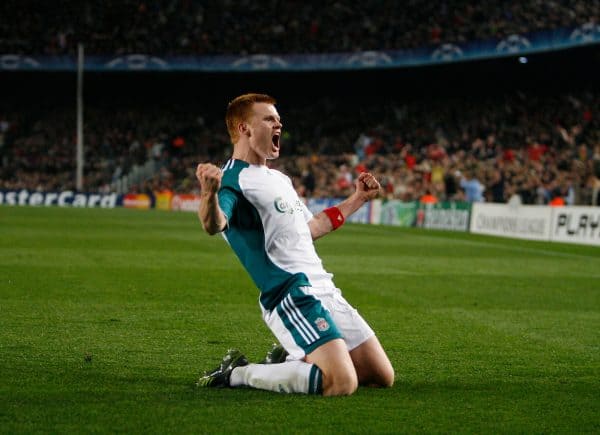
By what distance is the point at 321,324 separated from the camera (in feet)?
19.3

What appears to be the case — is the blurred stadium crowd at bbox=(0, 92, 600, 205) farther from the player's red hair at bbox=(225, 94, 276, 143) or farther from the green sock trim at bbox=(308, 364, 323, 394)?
the green sock trim at bbox=(308, 364, 323, 394)

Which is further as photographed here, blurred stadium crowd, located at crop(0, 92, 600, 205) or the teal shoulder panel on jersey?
blurred stadium crowd, located at crop(0, 92, 600, 205)

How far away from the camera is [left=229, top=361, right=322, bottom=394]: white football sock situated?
19.1 feet

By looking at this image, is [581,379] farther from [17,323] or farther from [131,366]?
[17,323]

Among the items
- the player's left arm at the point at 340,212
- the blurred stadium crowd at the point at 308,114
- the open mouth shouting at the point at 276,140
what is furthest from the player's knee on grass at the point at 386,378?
the blurred stadium crowd at the point at 308,114

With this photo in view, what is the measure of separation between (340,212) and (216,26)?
4701 centimetres

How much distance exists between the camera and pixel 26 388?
579 centimetres

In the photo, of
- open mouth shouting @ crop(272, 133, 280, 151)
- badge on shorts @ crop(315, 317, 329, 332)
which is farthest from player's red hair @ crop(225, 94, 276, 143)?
badge on shorts @ crop(315, 317, 329, 332)

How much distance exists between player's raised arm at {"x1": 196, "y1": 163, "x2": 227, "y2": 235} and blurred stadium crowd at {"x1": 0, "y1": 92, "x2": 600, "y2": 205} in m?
20.2

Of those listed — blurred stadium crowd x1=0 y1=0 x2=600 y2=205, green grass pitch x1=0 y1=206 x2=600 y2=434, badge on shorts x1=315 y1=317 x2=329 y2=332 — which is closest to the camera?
green grass pitch x1=0 y1=206 x2=600 y2=434

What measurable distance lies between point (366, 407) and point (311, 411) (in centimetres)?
34

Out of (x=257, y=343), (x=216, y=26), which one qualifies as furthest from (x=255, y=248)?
(x=216, y=26)

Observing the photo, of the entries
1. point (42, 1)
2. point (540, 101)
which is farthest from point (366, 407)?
point (42, 1)

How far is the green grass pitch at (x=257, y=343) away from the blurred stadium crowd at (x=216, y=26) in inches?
1236
